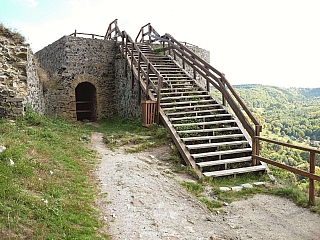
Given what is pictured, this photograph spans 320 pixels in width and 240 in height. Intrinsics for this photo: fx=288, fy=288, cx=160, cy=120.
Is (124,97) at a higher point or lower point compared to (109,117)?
higher

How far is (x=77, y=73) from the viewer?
13.5 meters

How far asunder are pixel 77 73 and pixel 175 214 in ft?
34.8

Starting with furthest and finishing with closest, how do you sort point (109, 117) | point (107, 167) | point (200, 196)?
point (109, 117) < point (107, 167) < point (200, 196)

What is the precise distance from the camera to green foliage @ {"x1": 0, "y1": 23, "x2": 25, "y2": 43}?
9914 mm

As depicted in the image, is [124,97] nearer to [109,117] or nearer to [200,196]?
[109,117]

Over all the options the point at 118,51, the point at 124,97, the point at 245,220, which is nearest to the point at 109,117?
the point at 124,97

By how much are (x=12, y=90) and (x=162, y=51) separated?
7.07m

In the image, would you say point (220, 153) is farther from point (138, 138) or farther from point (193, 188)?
point (138, 138)

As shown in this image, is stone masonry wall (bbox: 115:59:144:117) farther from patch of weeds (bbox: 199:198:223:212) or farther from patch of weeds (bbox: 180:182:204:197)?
patch of weeds (bbox: 199:198:223:212)

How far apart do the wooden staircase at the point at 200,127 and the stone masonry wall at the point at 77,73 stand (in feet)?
9.45

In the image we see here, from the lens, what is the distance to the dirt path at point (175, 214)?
4.02m

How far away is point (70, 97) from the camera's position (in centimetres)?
1352

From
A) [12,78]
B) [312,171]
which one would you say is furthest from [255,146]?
[12,78]

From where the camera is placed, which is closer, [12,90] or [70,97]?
[12,90]
